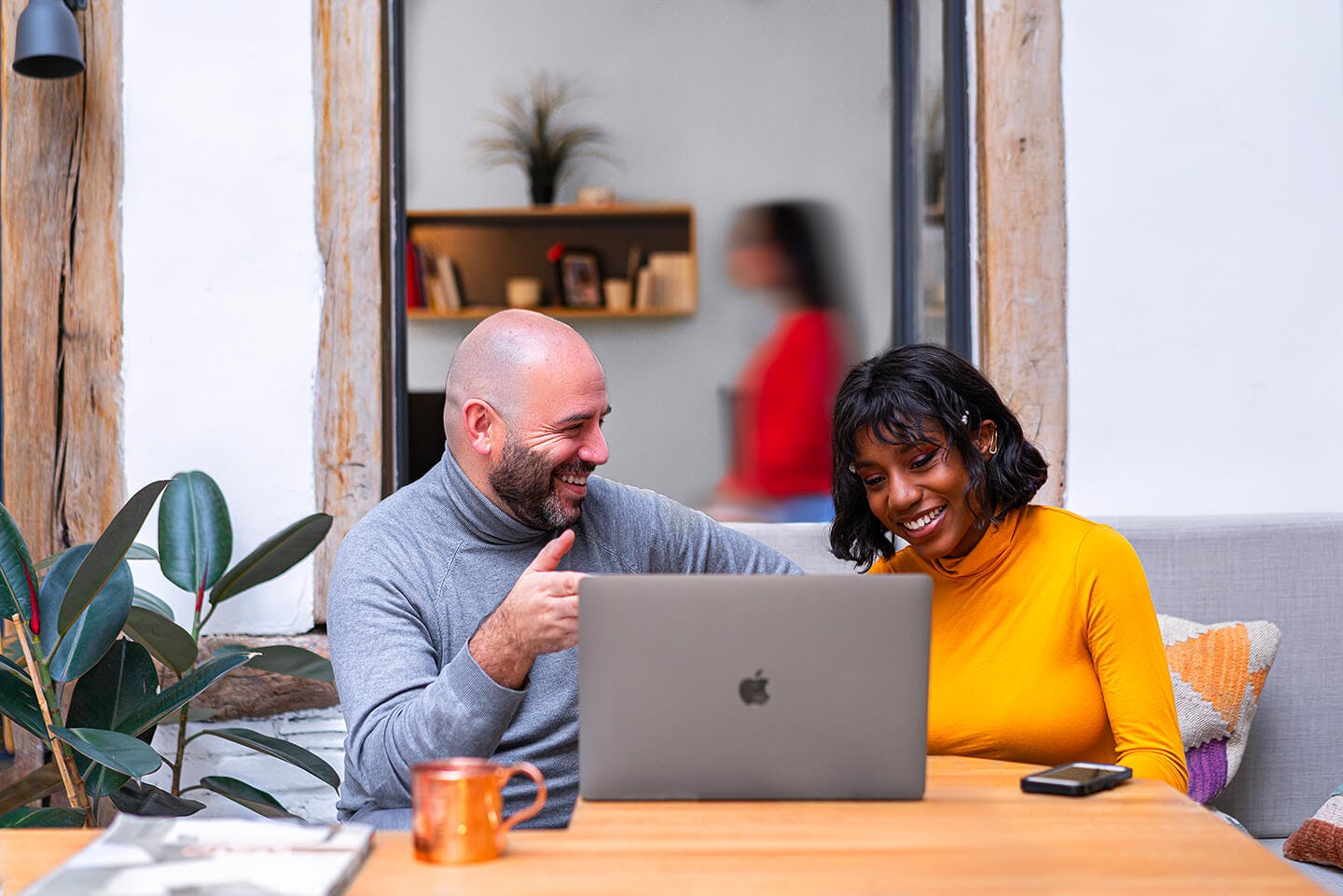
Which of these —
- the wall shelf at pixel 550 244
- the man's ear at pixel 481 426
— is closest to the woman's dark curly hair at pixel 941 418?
the man's ear at pixel 481 426

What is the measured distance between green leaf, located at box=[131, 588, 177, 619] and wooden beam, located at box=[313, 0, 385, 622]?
1.10ft

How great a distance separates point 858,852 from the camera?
1031 mm

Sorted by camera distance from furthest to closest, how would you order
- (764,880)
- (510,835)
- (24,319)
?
1. (24,319)
2. (510,835)
3. (764,880)

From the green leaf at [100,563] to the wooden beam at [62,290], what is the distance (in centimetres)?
72

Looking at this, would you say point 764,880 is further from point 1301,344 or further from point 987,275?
point 1301,344

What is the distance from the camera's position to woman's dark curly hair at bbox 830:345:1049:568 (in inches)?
68.4

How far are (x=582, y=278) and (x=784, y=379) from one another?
0.89 metres

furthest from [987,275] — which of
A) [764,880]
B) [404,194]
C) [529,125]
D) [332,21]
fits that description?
[529,125]

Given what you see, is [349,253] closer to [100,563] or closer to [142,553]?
[142,553]

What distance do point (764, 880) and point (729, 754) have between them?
0.69 ft

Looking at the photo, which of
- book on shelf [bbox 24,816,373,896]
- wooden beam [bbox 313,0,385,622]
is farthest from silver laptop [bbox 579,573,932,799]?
wooden beam [bbox 313,0,385,622]

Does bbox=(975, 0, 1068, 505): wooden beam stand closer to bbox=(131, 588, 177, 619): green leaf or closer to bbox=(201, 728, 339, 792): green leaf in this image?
bbox=(201, 728, 339, 792): green leaf

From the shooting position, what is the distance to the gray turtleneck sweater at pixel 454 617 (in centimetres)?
147

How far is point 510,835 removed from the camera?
112 centimetres
